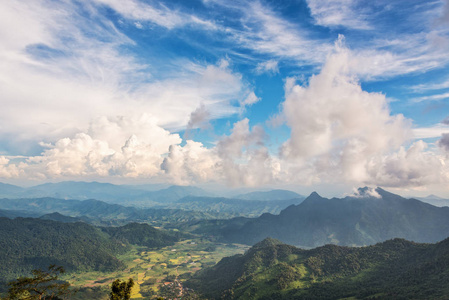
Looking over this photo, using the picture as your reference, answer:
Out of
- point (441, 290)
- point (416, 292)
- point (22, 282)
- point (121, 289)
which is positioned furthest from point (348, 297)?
point (22, 282)

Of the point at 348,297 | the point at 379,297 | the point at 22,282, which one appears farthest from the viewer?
the point at 348,297

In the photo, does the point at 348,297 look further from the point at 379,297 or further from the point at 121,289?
the point at 121,289

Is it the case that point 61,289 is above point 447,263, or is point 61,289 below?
above

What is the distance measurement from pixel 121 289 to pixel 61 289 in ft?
74.2

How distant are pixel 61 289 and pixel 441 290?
229101 millimetres

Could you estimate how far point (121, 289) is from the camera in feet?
211

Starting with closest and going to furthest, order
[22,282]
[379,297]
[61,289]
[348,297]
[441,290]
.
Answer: [22,282]
[61,289]
[441,290]
[379,297]
[348,297]

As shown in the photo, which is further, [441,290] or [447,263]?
[447,263]

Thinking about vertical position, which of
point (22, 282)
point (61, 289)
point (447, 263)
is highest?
point (22, 282)

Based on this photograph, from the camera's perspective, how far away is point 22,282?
6275 centimetres

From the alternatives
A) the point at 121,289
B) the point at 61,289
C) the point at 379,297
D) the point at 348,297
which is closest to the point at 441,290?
the point at 379,297

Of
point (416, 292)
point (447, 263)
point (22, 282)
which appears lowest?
point (416, 292)

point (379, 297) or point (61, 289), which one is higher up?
point (61, 289)

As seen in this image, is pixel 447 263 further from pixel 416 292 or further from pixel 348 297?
pixel 348 297
